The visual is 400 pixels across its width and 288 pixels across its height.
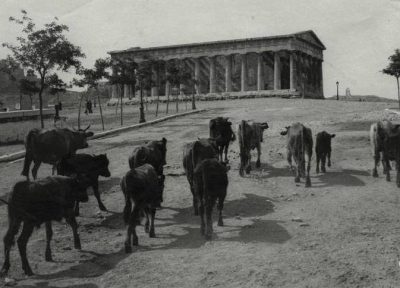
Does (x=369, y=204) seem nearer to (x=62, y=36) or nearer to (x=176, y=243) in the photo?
(x=176, y=243)

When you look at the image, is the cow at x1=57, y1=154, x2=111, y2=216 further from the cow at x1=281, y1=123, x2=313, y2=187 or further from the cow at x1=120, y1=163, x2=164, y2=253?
the cow at x1=281, y1=123, x2=313, y2=187

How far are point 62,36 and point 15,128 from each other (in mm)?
6380

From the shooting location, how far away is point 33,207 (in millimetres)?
9141

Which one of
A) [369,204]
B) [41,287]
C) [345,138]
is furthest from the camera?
[345,138]

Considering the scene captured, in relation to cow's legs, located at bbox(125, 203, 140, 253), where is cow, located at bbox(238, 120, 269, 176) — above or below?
above

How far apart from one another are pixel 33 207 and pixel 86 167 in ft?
13.8

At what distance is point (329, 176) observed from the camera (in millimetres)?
16000

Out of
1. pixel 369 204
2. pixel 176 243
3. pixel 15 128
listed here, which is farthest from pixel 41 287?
pixel 15 128

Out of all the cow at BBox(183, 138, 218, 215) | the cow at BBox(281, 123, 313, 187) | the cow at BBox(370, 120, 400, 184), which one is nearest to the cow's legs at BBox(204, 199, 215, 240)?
the cow at BBox(183, 138, 218, 215)

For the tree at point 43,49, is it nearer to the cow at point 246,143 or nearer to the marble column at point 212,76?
the cow at point 246,143

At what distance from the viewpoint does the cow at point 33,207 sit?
29.4ft

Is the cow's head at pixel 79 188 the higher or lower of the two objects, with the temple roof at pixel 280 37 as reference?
lower

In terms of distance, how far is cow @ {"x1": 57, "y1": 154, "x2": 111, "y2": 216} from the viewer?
12875 millimetres

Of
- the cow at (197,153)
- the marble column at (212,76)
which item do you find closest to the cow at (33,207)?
the cow at (197,153)
